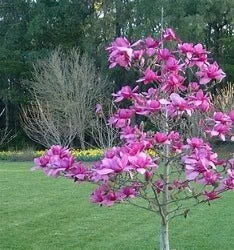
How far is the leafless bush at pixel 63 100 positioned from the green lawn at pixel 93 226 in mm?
10049

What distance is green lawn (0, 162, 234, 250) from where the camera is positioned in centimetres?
505

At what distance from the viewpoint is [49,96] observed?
757 inches

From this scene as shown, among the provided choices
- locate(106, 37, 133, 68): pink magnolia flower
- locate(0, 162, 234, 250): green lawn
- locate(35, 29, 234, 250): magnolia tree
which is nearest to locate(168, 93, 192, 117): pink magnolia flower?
locate(35, 29, 234, 250): magnolia tree

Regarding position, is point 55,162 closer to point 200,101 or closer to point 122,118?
point 122,118

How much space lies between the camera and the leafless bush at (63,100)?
18.4m

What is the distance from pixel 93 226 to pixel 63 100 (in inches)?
525

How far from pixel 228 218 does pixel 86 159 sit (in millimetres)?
9681


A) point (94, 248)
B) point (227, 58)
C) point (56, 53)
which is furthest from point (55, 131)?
point (94, 248)

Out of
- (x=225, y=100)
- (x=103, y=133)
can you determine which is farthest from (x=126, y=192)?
(x=103, y=133)

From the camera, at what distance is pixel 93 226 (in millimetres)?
5898

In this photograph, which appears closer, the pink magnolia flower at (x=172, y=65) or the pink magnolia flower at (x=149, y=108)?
the pink magnolia flower at (x=149, y=108)

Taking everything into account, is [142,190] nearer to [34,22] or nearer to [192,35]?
[192,35]

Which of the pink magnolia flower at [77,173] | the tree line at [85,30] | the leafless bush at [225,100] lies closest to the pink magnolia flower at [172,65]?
the pink magnolia flower at [77,173]

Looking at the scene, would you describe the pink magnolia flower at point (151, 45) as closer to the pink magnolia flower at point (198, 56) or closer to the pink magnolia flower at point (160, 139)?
the pink magnolia flower at point (198, 56)
